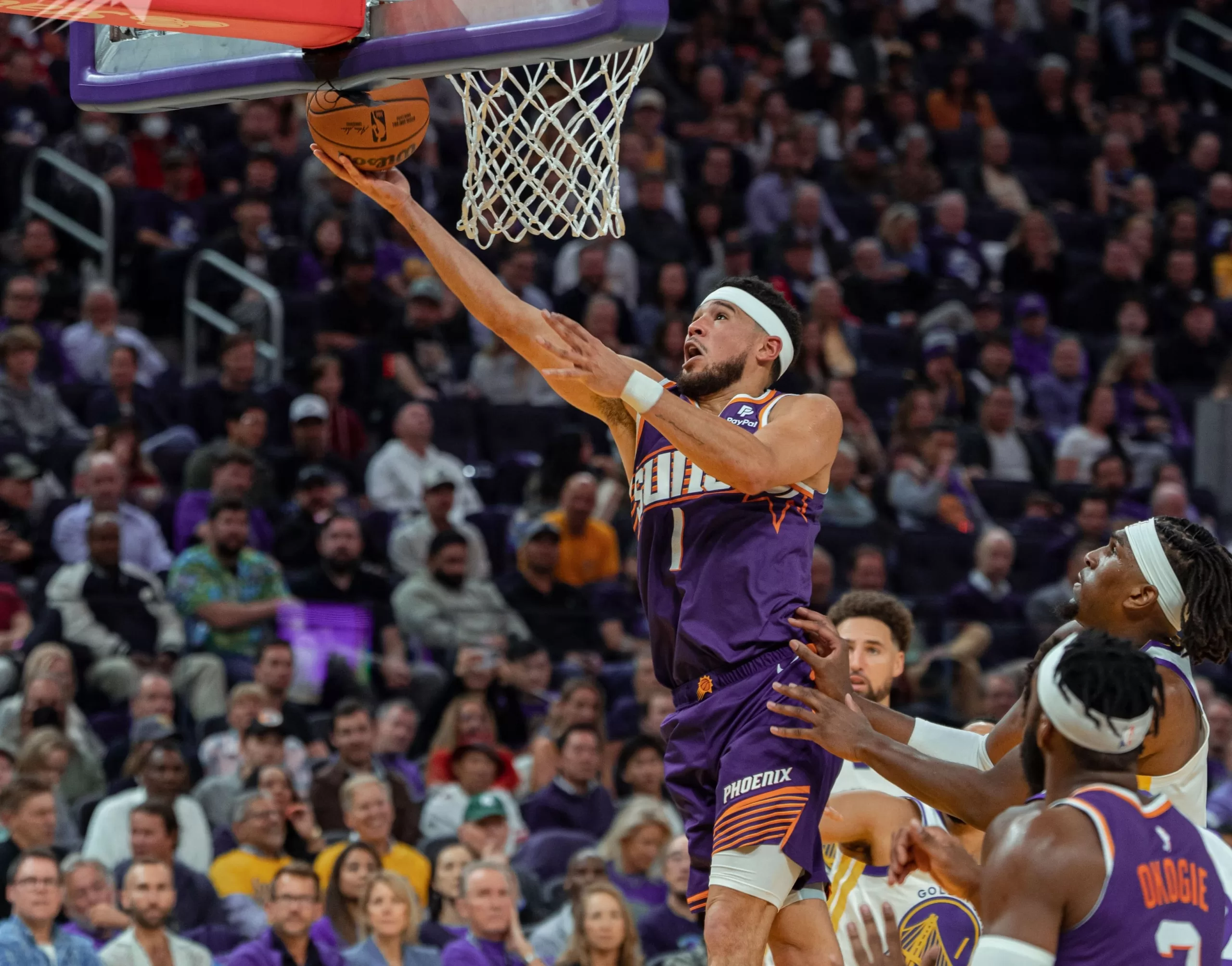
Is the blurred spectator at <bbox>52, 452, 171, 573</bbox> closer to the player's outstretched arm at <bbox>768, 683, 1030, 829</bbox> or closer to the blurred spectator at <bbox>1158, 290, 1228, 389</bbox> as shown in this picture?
the player's outstretched arm at <bbox>768, 683, 1030, 829</bbox>

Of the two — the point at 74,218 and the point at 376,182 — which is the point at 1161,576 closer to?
the point at 376,182

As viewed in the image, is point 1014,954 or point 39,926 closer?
point 1014,954

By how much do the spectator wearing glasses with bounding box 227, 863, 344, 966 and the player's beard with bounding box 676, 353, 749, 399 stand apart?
3651 millimetres

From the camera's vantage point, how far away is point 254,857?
8.73m

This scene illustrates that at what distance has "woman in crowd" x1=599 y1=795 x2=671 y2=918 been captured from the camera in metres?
9.00

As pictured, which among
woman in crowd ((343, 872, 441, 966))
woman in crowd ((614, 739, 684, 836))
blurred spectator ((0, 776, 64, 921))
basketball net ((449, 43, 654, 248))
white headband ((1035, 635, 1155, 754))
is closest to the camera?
white headband ((1035, 635, 1155, 754))

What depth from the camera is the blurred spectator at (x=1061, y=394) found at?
14.5 meters

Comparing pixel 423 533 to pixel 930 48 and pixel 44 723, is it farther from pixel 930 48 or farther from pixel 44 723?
pixel 930 48

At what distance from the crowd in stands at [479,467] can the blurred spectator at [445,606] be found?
2 cm

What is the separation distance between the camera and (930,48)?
733 inches

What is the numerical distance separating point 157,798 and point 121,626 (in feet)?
5.03

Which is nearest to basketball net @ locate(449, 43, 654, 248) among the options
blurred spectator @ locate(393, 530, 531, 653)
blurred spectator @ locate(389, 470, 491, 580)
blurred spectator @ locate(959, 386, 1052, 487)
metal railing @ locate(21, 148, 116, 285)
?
blurred spectator @ locate(393, 530, 531, 653)

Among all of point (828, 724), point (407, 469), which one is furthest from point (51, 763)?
point (828, 724)

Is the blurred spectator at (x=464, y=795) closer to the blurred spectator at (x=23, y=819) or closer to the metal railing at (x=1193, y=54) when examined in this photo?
the blurred spectator at (x=23, y=819)
